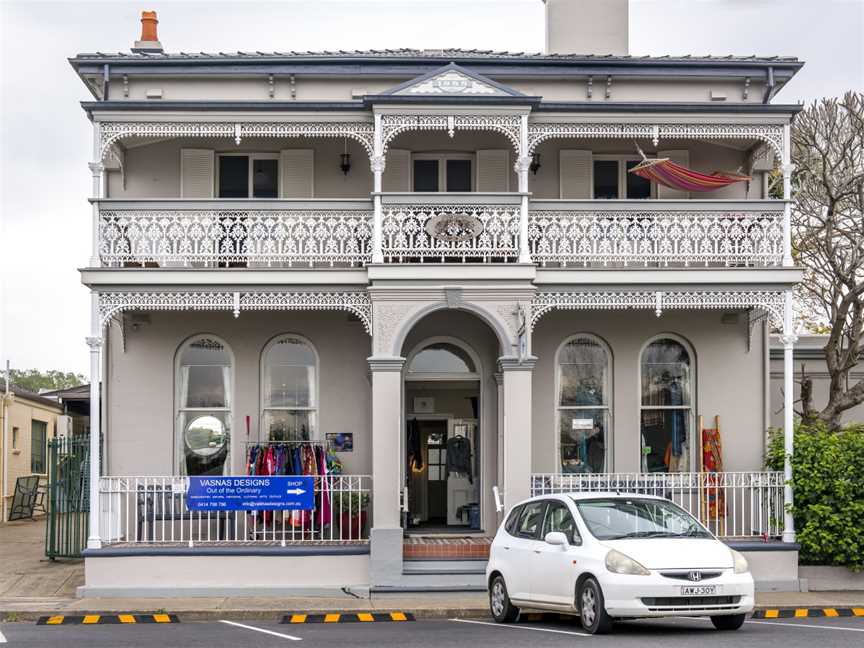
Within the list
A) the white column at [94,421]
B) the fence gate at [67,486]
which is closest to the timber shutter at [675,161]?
the white column at [94,421]

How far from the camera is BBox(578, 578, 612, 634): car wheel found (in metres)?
12.9

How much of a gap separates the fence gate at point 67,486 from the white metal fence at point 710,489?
7.17 m

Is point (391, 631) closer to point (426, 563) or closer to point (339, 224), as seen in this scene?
point (426, 563)

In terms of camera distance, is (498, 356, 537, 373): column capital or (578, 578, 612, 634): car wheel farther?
(498, 356, 537, 373): column capital

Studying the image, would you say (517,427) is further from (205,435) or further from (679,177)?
(205,435)

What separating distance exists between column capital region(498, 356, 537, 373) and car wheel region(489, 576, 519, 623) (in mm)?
4009

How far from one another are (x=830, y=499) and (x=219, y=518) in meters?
8.52

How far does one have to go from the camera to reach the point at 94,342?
18266mm

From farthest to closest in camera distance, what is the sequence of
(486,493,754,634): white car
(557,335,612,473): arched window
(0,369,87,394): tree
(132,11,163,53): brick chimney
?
(0,369,87,394): tree
(132,11,163,53): brick chimney
(557,335,612,473): arched window
(486,493,754,634): white car

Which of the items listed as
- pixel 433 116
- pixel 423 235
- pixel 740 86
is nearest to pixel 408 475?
pixel 423 235

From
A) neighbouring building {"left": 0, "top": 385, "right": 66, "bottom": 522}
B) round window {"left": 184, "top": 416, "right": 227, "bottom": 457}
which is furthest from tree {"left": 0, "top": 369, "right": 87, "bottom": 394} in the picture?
round window {"left": 184, "top": 416, "right": 227, "bottom": 457}

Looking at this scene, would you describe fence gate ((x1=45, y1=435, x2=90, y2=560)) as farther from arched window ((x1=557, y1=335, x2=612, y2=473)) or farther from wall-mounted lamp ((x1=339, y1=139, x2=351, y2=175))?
arched window ((x1=557, y1=335, x2=612, y2=473))

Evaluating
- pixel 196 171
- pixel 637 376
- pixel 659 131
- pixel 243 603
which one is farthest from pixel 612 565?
pixel 196 171

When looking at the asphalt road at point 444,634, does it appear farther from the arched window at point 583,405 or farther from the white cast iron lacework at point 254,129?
the white cast iron lacework at point 254,129
